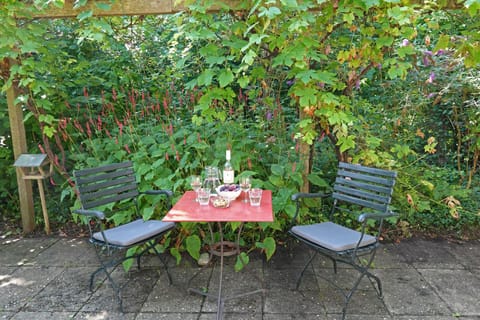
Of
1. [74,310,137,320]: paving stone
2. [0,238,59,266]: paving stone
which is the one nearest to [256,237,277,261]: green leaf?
[74,310,137,320]: paving stone

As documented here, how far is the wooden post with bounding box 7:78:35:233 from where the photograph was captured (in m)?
3.30

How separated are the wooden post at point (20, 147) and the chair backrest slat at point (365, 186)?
2.96 metres

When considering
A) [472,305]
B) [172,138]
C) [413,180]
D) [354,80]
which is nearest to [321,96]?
[354,80]

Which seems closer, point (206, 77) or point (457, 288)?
point (457, 288)

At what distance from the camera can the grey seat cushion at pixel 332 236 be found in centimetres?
214

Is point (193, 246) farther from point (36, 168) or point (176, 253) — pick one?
point (36, 168)

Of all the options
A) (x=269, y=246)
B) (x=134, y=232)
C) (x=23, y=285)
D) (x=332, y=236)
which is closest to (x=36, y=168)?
(x=23, y=285)

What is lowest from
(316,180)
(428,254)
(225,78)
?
(428,254)

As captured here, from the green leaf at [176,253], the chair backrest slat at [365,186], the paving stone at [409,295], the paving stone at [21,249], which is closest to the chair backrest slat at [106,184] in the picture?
the green leaf at [176,253]

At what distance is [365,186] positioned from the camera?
2441mm

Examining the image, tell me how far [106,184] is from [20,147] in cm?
147

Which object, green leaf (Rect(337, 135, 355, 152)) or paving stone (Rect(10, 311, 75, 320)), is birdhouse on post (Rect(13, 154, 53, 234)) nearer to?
paving stone (Rect(10, 311, 75, 320))

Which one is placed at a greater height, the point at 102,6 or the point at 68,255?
the point at 102,6

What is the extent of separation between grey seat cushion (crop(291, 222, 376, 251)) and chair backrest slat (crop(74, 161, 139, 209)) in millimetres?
1299
